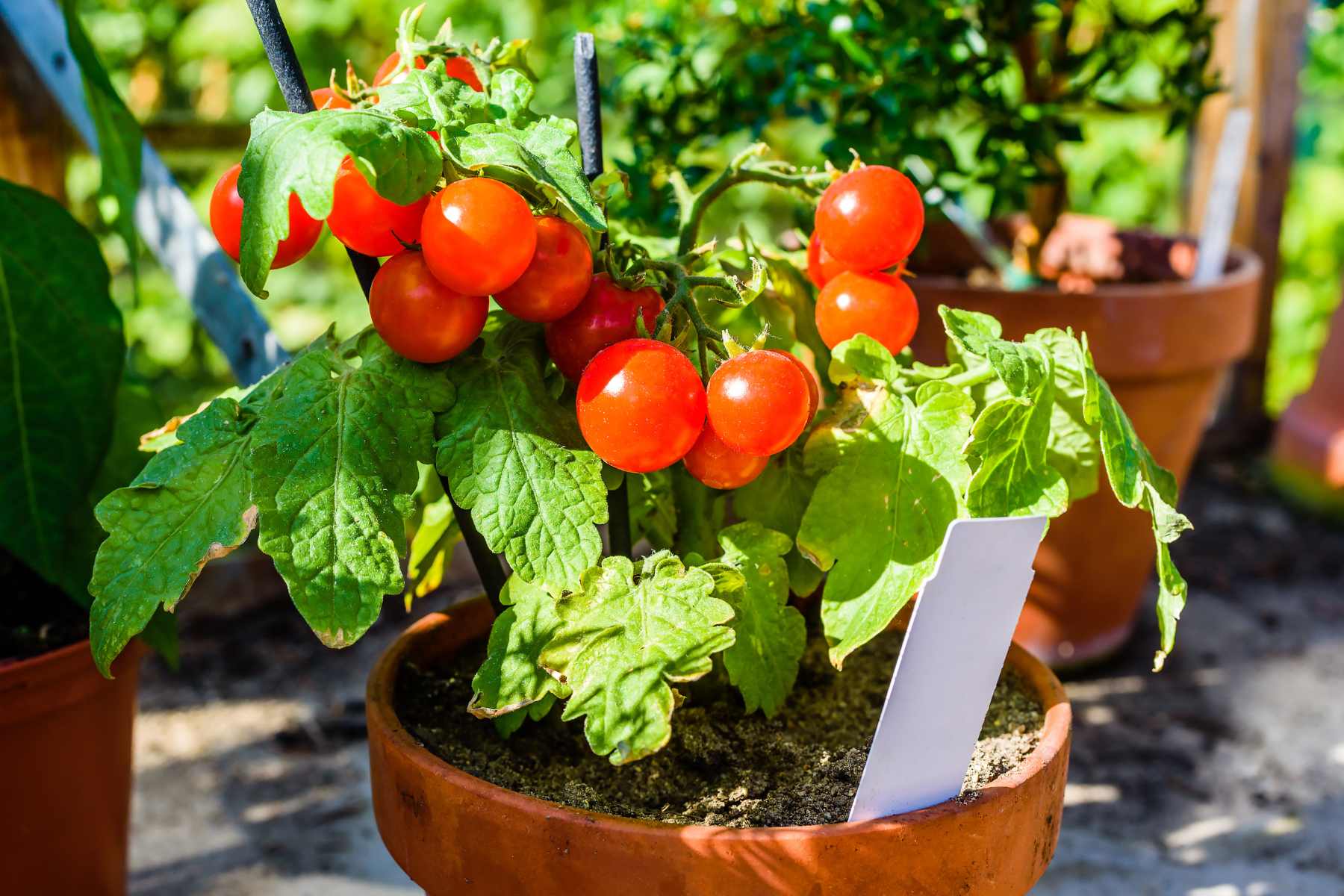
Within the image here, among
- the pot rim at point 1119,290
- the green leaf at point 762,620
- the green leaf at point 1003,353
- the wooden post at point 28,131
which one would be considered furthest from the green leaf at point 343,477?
the wooden post at point 28,131

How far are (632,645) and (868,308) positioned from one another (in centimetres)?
28

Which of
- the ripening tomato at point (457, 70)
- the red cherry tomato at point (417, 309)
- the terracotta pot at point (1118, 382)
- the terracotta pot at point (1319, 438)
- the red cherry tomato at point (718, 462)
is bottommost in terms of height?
the terracotta pot at point (1319, 438)

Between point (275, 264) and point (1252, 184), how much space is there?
2.27 meters

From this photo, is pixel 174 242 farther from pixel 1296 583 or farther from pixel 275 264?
pixel 1296 583

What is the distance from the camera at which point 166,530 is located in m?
0.74

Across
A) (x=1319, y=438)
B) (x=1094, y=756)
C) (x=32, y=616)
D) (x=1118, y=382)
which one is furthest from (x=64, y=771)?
(x=1319, y=438)

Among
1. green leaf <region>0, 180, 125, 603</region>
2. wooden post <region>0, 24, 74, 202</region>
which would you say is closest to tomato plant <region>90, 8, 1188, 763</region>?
green leaf <region>0, 180, 125, 603</region>

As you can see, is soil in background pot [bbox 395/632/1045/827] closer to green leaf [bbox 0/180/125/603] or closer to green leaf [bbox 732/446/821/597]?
green leaf [bbox 732/446/821/597]

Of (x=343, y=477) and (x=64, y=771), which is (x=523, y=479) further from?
(x=64, y=771)

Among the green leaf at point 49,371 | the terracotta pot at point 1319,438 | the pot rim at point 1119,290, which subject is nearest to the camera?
the green leaf at point 49,371

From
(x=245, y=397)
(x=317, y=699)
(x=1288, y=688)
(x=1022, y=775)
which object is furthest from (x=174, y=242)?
(x=1288, y=688)

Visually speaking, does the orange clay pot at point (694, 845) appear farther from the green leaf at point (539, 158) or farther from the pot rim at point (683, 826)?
the green leaf at point (539, 158)

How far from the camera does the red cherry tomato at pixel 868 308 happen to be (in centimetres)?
82

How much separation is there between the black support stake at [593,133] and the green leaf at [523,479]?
82 mm
